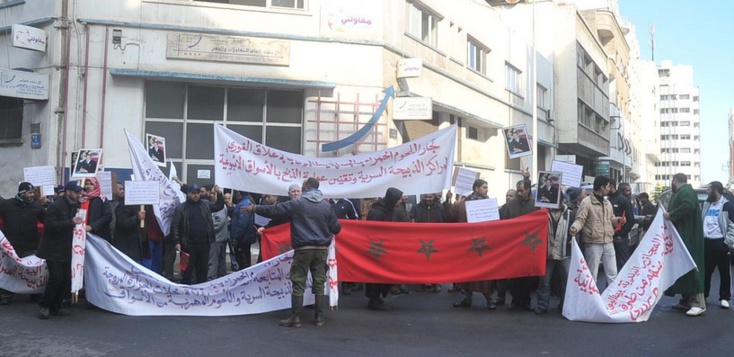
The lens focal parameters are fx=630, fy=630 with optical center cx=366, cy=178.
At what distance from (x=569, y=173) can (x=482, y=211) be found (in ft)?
6.70

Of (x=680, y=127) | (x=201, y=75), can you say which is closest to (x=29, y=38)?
(x=201, y=75)

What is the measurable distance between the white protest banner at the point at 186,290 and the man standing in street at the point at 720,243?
5685mm

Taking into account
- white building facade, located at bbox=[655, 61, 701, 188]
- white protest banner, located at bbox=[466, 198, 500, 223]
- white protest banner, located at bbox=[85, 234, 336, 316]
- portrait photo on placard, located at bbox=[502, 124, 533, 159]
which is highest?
white building facade, located at bbox=[655, 61, 701, 188]

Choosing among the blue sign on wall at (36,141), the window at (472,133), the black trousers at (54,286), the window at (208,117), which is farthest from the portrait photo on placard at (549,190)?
the window at (472,133)

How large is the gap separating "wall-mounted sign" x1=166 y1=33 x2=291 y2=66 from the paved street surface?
8607 mm

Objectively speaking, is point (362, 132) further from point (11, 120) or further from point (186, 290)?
point (11, 120)

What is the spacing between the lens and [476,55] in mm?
24844

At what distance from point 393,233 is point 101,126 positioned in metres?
9.98

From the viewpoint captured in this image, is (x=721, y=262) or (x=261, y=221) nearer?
(x=721, y=262)

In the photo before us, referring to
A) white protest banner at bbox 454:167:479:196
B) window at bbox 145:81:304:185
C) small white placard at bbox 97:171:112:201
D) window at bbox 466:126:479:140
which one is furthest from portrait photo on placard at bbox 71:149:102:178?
window at bbox 466:126:479:140

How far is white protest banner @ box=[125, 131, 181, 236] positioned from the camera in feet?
31.2

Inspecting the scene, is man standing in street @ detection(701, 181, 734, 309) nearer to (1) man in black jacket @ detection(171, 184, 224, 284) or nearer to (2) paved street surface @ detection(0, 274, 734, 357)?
(2) paved street surface @ detection(0, 274, 734, 357)

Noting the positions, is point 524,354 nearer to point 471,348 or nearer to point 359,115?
point 471,348

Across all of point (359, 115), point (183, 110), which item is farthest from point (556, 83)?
point (183, 110)
